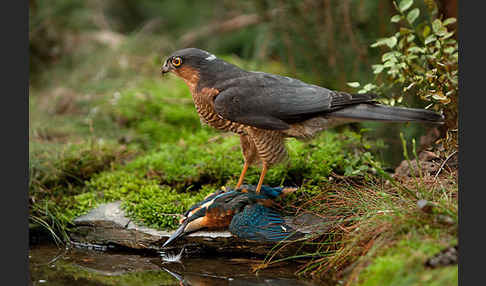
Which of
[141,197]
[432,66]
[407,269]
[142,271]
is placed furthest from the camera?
[141,197]

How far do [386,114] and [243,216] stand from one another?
1.30 metres

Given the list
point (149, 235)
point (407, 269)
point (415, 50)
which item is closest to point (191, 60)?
point (149, 235)

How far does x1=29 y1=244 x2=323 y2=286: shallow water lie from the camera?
327cm

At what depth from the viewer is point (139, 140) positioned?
579 centimetres

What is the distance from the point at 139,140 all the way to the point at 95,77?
7.37 ft

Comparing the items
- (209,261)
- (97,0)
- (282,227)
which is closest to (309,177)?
(282,227)

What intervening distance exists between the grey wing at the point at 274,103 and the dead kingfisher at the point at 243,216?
2.05 feet

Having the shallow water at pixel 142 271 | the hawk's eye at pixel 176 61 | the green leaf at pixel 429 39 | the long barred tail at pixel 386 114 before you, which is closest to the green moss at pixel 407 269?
the shallow water at pixel 142 271

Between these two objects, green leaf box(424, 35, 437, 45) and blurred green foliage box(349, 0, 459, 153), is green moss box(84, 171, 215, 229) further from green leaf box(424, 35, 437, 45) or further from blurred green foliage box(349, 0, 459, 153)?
green leaf box(424, 35, 437, 45)

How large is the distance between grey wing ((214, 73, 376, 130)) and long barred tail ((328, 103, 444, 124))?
69mm

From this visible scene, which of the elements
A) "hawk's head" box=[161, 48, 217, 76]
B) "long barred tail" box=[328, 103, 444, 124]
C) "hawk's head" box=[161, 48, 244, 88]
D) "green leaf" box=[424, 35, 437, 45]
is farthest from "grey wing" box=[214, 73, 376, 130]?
"green leaf" box=[424, 35, 437, 45]

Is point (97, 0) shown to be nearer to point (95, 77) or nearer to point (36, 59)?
point (36, 59)

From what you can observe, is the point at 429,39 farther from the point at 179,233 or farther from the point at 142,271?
the point at 142,271

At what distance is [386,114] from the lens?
3.40m
